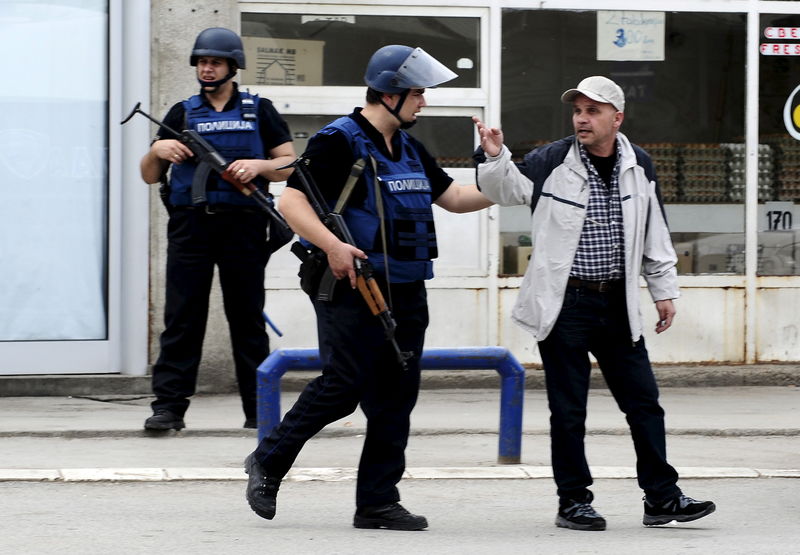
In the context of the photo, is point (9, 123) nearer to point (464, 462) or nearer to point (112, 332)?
point (112, 332)

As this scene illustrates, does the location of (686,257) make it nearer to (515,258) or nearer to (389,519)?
(515,258)

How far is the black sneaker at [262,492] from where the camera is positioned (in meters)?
5.76

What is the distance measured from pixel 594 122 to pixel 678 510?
1.50 m

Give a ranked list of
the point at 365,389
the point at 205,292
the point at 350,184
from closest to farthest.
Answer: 1. the point at 350,184
2. the point at 365,389
3. the point at 205,292

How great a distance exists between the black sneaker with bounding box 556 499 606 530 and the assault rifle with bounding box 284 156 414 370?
86 centimetres

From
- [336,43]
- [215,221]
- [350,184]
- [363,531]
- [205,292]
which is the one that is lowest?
[363,531]

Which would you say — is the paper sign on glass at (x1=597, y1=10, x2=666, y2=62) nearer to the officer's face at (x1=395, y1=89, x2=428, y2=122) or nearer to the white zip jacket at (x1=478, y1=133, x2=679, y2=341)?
the white zip jacket at (x1=478, y1=133, x2=679, y2=341)

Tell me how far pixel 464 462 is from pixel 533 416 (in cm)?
168

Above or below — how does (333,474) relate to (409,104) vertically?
below

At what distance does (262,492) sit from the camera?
5.77 meters

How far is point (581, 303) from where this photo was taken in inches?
235

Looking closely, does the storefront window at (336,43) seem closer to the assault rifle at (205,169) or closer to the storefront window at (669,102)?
the storefront window at (669,102)

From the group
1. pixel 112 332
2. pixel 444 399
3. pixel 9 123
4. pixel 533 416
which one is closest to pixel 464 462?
pixel 533 416

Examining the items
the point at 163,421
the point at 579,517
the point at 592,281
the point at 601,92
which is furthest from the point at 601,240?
the point at 163,421
